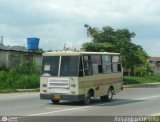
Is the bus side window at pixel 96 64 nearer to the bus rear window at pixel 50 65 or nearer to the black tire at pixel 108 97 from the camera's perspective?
the black tire at pixel 108 97

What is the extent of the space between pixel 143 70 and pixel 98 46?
21.6 metres

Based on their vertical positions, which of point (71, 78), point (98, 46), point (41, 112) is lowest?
point (41, 112)

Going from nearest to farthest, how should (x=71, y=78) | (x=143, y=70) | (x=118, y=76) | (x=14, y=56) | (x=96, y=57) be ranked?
(x=71, y=78), (x=96, y=57), (x=118, y=76), (x=14, y=56), (x=143, y=70)

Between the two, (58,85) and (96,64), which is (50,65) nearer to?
(58,85)

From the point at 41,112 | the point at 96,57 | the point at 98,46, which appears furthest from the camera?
the point at 98,46

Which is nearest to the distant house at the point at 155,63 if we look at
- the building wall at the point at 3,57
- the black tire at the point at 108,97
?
the building wall at the point at 3,57

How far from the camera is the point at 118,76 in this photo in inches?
1052

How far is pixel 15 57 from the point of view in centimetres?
4262

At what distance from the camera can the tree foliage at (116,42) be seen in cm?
5259

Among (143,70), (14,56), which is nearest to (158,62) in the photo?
(143,70)

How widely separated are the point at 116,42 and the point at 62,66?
1276 inches

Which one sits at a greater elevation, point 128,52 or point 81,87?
point 128,52

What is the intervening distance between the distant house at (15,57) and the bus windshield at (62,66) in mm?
19616

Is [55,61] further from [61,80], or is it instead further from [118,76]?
[118,76]
